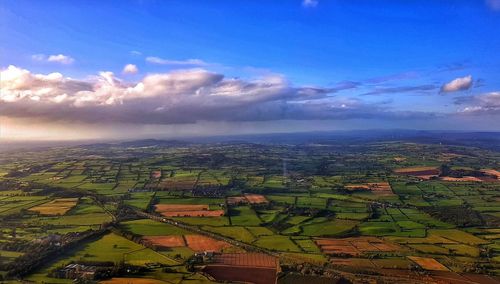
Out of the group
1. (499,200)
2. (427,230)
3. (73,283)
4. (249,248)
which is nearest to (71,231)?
(73,283)

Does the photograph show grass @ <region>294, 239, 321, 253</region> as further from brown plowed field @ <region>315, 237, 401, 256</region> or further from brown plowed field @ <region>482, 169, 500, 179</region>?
brown plowed field @ <region>482, 169, 500, 179</region>

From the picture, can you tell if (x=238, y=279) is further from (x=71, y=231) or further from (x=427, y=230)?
(x=427, y=230)

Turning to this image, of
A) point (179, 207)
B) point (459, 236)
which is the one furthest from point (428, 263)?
point (179, 207)

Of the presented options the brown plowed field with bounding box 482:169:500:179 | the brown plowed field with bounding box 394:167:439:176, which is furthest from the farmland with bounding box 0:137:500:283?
the brown plowed field with bounding box 394:167:439:176

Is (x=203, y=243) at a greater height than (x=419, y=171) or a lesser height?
lesser

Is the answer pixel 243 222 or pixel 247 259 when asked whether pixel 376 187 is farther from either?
pixel 247 259
